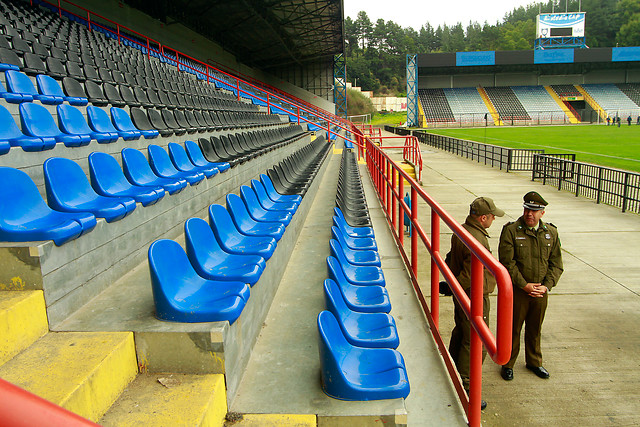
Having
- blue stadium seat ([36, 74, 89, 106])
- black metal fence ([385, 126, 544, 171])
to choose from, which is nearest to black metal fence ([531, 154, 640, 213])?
black metal fence ([385, 126, 544, 171])

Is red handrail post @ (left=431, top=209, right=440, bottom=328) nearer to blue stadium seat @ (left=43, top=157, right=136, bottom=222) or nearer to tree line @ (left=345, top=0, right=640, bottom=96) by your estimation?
blue stadium seat @ (left=43, top=157, right=136, bottom=222)

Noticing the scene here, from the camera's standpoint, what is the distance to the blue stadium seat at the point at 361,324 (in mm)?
2529

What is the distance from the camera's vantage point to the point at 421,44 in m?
127

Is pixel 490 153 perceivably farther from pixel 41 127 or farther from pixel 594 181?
pixel 41 127

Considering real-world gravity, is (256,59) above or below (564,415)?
above

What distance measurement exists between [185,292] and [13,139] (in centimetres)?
202

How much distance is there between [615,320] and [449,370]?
352 centimetres

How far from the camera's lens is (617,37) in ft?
283

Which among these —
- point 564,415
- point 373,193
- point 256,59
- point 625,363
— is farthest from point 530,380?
point 256,59

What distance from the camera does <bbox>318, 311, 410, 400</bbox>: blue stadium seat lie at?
82.9 inches

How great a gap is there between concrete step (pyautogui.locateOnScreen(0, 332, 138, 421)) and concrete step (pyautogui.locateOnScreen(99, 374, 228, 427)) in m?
0.06

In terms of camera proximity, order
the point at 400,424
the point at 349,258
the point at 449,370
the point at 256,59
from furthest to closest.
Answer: the point at 256,59
the point at 349,258
the point at 449,370
the point at 400,424

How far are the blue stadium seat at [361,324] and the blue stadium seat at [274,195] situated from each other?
2460 millimetres

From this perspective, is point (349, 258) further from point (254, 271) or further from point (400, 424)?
point (400, 424)
